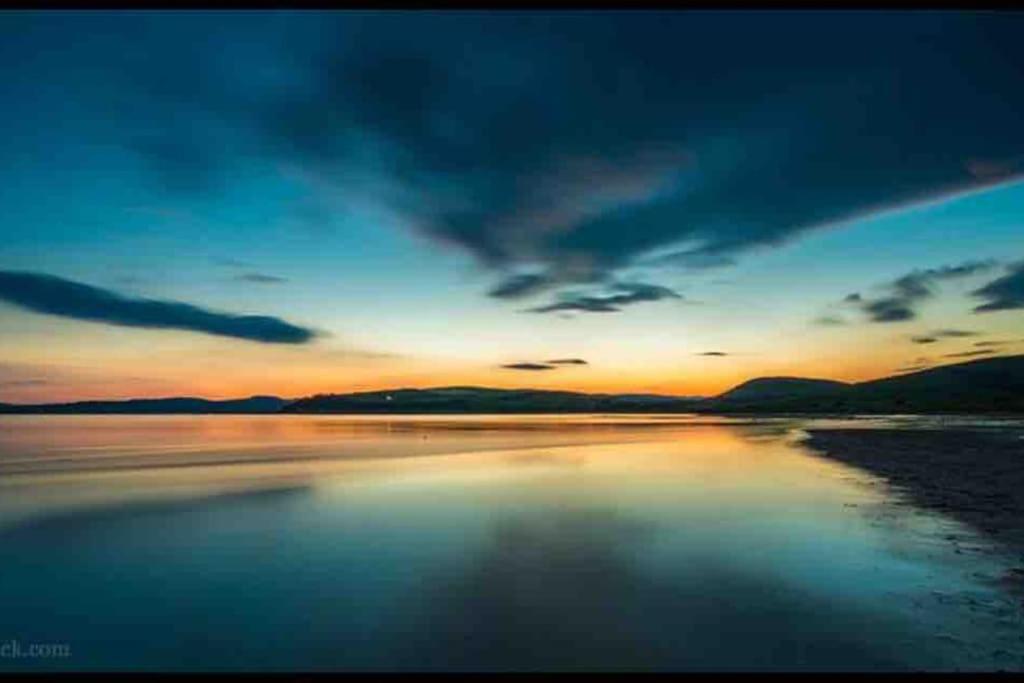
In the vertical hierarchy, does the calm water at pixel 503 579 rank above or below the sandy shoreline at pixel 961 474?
below

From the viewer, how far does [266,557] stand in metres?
15.9

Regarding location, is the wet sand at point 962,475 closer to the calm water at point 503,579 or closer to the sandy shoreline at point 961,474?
the sandy shoreline at point 961,474

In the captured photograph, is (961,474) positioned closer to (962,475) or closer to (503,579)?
(962,475)

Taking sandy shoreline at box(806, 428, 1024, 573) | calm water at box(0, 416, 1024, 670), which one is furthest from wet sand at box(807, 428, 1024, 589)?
calm water at box(0, 416, 1024, 670)

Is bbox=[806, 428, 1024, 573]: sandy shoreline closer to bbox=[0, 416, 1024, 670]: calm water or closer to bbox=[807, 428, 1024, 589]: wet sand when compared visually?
bbox=[807, 428, 1024, 589]: wet sand

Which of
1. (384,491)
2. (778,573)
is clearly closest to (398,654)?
(778,573)

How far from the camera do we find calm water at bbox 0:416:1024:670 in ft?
32.5

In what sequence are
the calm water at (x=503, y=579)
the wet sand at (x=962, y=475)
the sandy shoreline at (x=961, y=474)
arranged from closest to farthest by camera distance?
the calm water at (x=503, y=579), the wet sand at (x=962, y=475), the sandy shoreline at (x=961, y=474)

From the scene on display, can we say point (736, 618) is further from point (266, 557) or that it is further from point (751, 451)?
point (751, 451)

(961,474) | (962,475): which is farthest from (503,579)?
(961,474)

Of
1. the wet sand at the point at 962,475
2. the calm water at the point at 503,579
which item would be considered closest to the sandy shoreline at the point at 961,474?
the wet sand at the point at 962,475

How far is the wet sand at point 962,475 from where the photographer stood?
57.0ft

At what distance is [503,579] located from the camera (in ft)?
45.0

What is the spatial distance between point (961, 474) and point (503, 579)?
72.9ft
